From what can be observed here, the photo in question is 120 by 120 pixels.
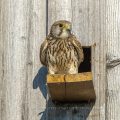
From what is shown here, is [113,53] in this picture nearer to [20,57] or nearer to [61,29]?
[61,29]

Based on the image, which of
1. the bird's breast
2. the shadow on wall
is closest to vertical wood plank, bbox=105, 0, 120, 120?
the shadow on wall

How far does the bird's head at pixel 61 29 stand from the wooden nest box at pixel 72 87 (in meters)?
0.37

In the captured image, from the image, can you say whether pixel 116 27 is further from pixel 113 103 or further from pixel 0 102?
pixel 0 102

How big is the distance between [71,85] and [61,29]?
1.56ft

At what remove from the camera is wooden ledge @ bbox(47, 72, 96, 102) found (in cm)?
454

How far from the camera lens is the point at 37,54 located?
5.00 metres

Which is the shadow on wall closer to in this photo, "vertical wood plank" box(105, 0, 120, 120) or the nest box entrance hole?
"vertical wood plank" box(105, 0, 120, 120)

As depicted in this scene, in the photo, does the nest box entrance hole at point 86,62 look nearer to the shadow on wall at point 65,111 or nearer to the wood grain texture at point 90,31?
the wood grain texture at point 90,31

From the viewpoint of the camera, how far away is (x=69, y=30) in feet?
16.1

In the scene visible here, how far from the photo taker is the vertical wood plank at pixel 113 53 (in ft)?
16.0

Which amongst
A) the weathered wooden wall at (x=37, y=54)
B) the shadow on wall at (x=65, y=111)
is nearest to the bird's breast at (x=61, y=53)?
the weathered wooden wall at (x=37, y=54)

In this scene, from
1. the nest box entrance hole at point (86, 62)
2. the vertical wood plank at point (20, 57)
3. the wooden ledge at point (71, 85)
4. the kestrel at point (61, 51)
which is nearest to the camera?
the wooden ledge at point (71, 85)

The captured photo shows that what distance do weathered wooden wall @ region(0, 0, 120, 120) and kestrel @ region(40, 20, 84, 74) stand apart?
9 cm

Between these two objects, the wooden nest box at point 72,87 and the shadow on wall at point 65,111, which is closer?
the wooden nest box at point 72,87
